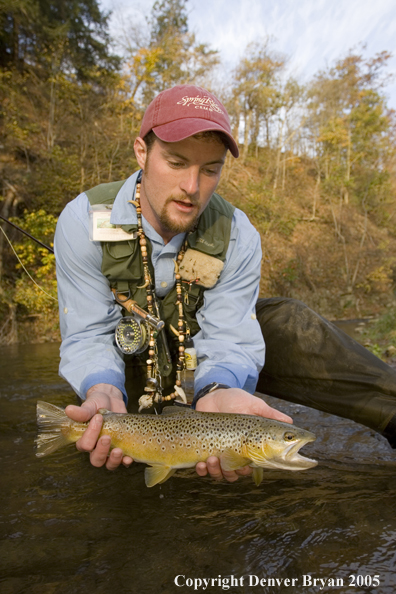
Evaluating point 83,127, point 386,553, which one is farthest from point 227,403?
point 83,127

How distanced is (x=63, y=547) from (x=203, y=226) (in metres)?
2.46

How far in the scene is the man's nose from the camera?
289cm

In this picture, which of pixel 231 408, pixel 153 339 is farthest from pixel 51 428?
pixel 153 339

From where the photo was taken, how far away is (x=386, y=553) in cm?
213

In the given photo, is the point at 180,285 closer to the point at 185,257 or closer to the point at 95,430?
the point at 185,257

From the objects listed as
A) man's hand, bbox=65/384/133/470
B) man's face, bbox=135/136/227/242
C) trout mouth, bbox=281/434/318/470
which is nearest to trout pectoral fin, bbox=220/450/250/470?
trout mouth, bbox=281/434/318/470

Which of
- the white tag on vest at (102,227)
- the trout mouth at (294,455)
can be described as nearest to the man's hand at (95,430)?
the trout mouth at (294,455)

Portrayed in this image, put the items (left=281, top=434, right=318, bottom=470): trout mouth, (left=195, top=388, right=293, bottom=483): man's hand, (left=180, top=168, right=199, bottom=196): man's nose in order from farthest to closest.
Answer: (left=180, top=168, right=199, bottom=196): man's nose
(left=195, top=388, right=293, bottom=483): man's hand
(left=281, top=434, right=318, bottom=470): trout mouth

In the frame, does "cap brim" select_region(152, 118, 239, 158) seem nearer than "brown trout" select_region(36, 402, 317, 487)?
No

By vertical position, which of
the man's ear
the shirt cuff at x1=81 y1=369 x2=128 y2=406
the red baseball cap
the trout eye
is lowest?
the trout eye

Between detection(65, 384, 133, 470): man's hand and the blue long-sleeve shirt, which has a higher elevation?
the blue long-sleeve shirt

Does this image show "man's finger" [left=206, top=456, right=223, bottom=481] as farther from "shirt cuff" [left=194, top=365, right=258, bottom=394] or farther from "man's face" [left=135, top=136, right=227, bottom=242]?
"man's face" [left=135, top=136, right=227, bottom=242]

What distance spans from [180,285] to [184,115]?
1343 millimetres

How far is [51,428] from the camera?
8.01 feet
